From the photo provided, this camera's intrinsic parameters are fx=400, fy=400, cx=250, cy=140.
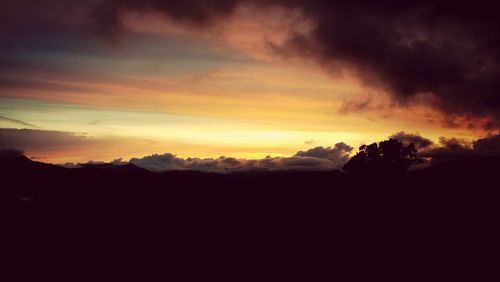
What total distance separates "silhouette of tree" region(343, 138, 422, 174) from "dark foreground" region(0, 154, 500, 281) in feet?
66.0

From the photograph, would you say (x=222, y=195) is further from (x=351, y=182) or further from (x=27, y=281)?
(x=27, y=281)

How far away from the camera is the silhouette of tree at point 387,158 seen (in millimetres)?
82062

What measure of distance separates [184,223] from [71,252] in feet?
41.6

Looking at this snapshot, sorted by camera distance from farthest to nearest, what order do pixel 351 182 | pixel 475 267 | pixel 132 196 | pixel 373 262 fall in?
1. pixel 132 196
2. pixel 351 182
3. pixel 373 262
4. pixel 475 267

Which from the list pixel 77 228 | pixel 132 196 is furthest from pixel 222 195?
pixel 77 228

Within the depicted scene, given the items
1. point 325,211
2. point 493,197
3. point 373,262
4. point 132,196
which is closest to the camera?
point 373,262

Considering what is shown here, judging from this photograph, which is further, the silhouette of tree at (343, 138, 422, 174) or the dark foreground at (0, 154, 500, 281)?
the silhouette of tree at (343, 138, 422, 174)

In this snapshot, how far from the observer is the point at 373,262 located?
105 feet

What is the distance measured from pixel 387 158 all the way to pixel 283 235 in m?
49.5

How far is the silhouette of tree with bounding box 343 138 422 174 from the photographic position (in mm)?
82062

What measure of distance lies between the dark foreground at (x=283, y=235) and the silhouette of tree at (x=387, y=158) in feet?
66.0

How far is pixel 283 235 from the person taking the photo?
40.0m

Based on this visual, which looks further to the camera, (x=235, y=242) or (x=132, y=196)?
(x=132, y=196)

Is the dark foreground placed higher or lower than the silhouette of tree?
lower
